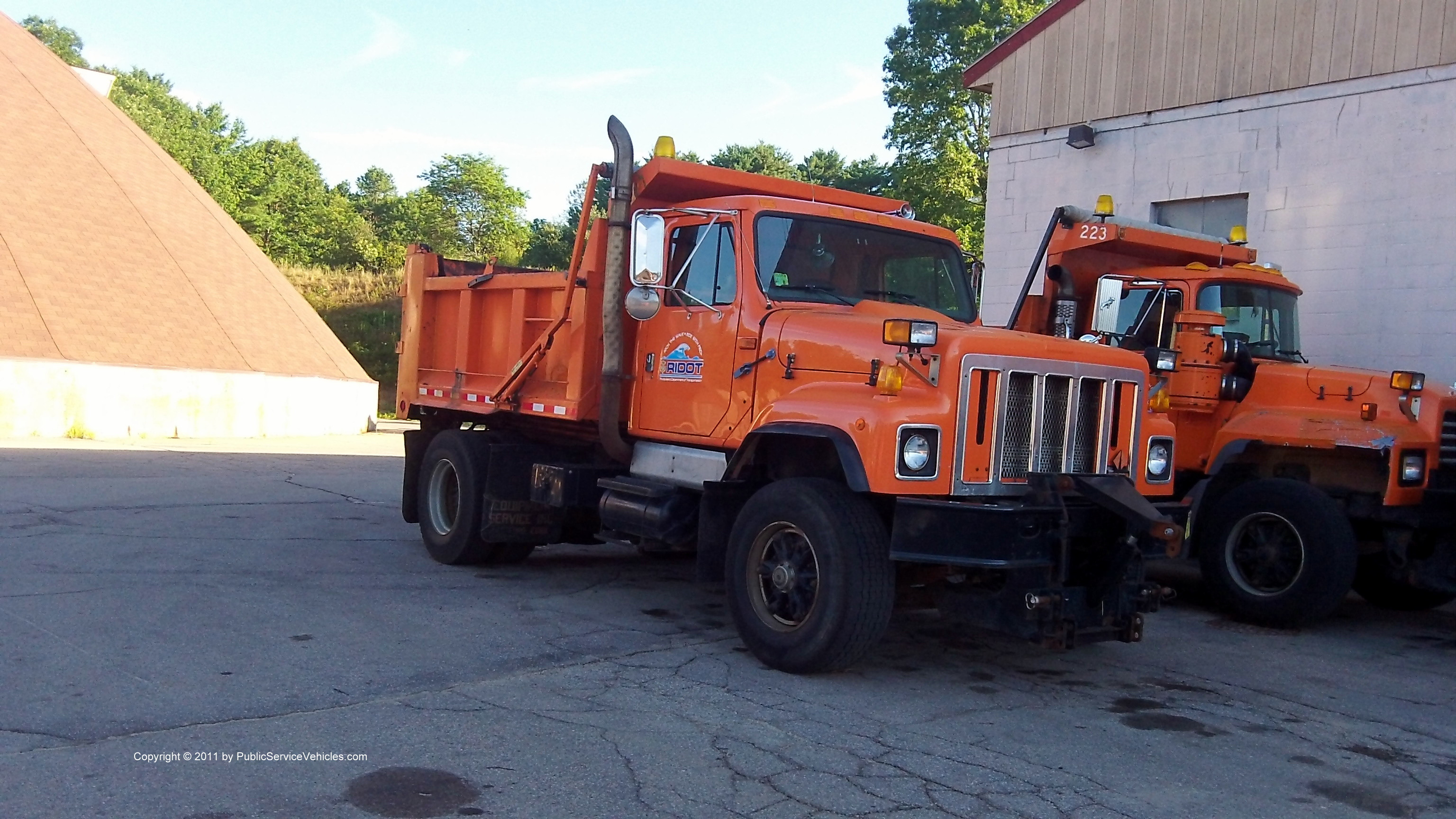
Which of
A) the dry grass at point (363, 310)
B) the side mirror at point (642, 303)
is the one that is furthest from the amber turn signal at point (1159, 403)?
the dry grass at point (363, 310)

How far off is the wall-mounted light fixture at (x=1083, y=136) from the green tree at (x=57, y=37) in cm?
8278

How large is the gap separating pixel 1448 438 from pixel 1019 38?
9210 millimetres

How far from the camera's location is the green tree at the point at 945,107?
123 feet

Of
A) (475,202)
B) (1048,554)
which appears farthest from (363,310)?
(1048,554)

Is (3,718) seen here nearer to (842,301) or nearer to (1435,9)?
(842,301)

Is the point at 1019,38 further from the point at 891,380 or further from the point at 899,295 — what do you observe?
Answer: the point at 891,380

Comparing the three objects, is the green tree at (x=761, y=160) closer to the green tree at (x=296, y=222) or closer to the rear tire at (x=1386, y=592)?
the green tree at (x=296, y=222)

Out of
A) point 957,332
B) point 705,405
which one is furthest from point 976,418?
point 705,405

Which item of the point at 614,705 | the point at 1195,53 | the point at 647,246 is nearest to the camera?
the point at 614,705

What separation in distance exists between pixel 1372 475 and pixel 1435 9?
6.52 metres

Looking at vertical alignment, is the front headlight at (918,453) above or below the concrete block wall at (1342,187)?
below

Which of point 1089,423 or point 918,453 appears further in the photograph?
point 1089,423

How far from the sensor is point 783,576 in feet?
21.3

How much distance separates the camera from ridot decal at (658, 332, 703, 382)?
295 inches
